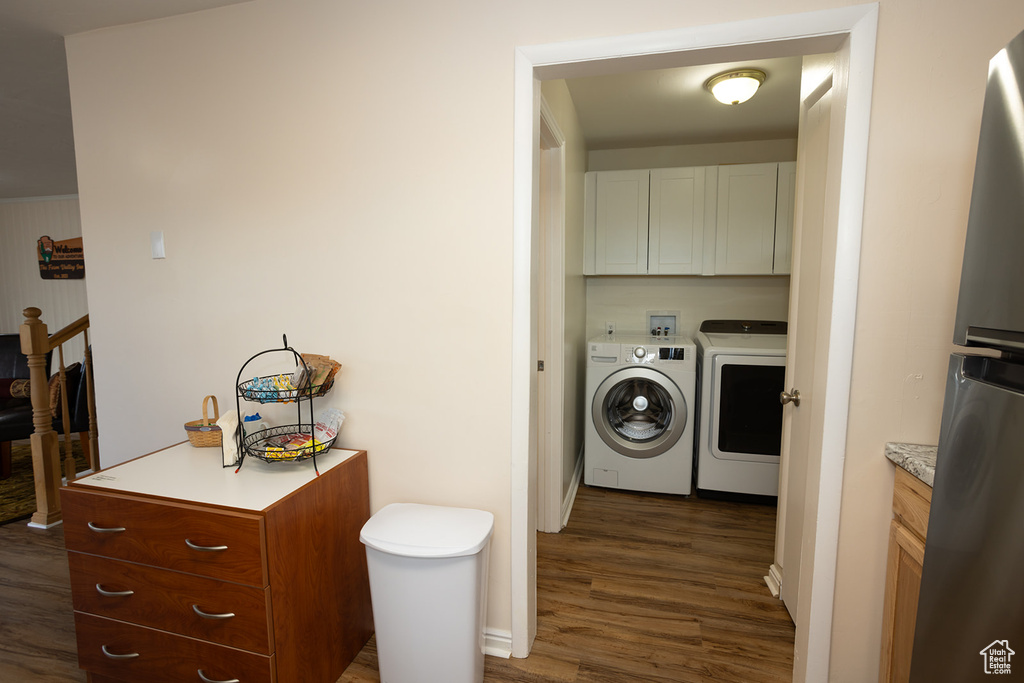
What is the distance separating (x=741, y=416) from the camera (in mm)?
2846

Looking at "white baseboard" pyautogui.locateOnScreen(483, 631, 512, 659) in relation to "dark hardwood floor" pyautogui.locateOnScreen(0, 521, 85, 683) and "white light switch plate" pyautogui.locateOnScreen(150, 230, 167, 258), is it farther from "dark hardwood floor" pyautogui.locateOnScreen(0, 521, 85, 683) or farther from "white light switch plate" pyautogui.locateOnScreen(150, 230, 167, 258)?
"white light switch plate" pyautogui.locateOnScreen(150, 230, 167, 258)

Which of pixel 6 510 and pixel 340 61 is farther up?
pixel 340 61

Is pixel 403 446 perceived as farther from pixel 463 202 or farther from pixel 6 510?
pixel 6 510

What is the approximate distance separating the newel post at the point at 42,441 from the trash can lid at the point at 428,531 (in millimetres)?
2308

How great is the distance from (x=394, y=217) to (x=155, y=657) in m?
1.54

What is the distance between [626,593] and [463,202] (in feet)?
5.65

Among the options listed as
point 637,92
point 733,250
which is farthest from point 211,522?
point 733,250

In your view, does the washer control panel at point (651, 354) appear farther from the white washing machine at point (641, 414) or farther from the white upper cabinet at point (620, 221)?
the white upper cabinet at point (620, 221)

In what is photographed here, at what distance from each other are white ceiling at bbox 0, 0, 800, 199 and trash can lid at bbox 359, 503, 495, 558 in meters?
1.90

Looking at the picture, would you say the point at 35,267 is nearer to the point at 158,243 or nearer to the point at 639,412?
the point at 158,243

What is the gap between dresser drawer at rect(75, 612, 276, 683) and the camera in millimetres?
1343

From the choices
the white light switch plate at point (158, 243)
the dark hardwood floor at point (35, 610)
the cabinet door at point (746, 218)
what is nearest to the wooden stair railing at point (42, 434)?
the dark hardwood floor at point (35, 610)

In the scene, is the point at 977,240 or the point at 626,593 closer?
the point at 977,240

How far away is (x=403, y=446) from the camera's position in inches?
68.4
